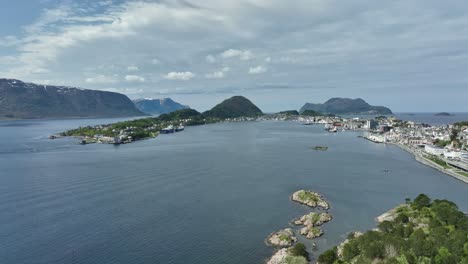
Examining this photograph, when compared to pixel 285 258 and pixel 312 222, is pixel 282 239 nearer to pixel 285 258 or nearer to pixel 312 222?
pixel 285 258

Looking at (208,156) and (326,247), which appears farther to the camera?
A: (208,156)

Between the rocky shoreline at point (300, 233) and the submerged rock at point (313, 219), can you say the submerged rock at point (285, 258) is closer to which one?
the rocky shoreline at point (300, 233)

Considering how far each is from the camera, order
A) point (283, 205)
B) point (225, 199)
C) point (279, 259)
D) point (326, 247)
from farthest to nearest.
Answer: point (225, 199)
point (283, 205)
point (326, 247)
point (279, 259)

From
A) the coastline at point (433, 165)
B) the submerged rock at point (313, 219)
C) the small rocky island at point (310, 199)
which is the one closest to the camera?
the submerged rock at point (313, 219)

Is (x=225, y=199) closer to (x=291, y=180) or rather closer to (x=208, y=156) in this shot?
(x=291, y=180)

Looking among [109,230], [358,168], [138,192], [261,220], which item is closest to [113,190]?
[138,192]

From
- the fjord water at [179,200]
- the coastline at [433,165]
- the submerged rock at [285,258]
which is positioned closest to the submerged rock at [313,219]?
the fjord water at [179,200]

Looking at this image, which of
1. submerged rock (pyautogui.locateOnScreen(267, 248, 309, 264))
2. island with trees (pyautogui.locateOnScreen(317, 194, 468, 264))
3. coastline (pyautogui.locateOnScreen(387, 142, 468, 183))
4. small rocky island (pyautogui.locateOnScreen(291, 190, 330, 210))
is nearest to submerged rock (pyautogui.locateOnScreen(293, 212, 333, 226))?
small rocky island (pyautogui.locateOnScreen(291, 190, 330, 210))
